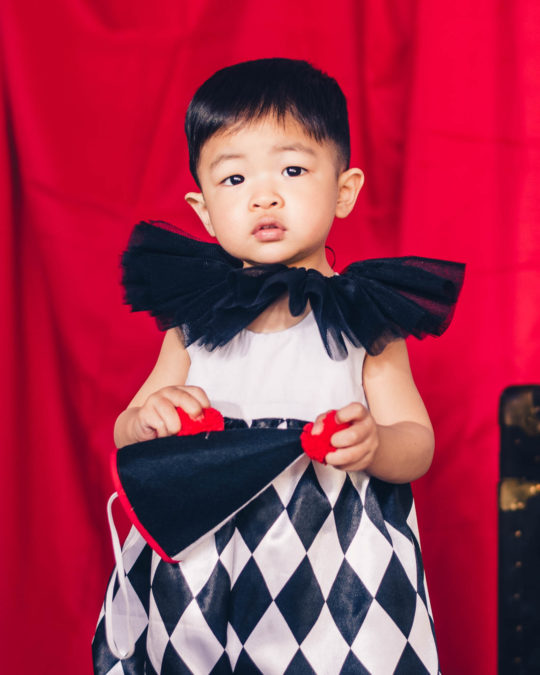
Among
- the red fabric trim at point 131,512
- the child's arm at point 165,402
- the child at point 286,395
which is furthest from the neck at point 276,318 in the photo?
the red fabric trim at point 131,512

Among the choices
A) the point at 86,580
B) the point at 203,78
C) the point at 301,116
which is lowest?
the point at 86,580

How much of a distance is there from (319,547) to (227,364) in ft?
0.67

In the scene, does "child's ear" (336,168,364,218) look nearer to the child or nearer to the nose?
the child

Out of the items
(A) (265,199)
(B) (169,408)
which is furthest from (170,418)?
(A) (265,199)

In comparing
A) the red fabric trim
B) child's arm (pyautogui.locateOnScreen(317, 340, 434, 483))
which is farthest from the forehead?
the red fabric trim

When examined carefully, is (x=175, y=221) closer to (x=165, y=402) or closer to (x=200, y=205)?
(x=200, y=205)

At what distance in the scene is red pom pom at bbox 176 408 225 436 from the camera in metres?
0.71

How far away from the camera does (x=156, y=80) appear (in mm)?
1157

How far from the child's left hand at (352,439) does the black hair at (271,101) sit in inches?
11.8

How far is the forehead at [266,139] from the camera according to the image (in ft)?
2.53

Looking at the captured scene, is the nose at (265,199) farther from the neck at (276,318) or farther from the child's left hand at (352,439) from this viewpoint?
the child's left hand at (352,439)

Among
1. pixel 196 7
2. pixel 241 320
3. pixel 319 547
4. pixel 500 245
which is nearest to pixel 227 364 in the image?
pixel 241 320

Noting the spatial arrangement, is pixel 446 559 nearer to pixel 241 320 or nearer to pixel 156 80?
pixel 241 320

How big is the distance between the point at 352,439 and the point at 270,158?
0.30m
